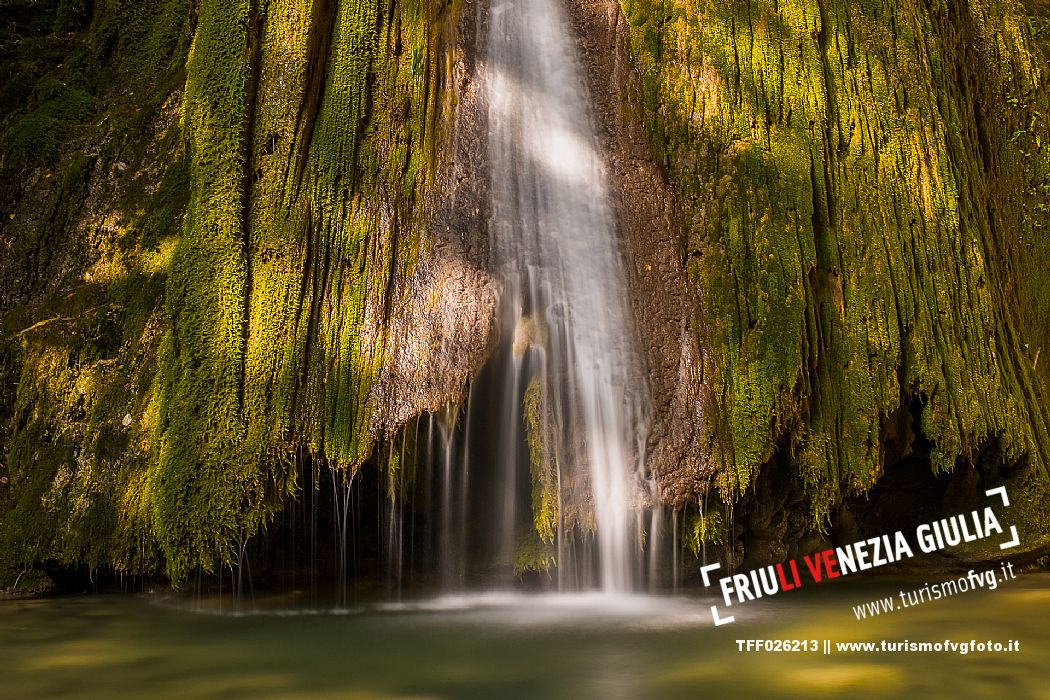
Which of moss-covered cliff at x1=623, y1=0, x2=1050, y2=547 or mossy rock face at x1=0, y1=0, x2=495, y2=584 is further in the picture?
moss-covered cliff at x1=623, y1=0, x2=1050, y2=547

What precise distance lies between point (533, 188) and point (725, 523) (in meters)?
2.44

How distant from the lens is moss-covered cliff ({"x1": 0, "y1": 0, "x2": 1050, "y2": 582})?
5.35 meters

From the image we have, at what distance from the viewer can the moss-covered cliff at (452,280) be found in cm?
535

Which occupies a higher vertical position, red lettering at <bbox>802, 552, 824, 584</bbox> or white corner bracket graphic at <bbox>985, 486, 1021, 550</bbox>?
white corner bracket graphic at <bbox>985, 486, 1021, 550</bbox>

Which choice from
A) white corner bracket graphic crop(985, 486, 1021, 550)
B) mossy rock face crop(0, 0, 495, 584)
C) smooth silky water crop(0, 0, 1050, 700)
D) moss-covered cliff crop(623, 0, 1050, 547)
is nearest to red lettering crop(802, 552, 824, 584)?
smooth silky water crop(0, 0, 1050, 700)

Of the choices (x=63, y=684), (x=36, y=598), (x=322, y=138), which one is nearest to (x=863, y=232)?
(x=322, y=138)

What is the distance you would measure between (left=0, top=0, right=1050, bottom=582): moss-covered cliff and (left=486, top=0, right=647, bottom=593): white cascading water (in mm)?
164

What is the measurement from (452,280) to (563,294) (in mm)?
699

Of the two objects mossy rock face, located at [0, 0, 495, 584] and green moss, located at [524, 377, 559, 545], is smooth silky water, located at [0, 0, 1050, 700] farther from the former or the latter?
mossy rock face, located at [0, 0, 495, 584]

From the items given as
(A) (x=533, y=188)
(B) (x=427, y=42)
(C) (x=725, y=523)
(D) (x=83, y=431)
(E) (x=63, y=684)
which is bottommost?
(E) (x=63, y=684)

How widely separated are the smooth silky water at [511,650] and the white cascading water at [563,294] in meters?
0.68

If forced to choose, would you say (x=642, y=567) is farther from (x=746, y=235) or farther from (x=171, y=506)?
(x=171, y=506)

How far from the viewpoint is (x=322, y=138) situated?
563 cm

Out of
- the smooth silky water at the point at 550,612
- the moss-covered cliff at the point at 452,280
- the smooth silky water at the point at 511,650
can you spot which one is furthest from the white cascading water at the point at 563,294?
the smooth silky water at the point at 511,650
